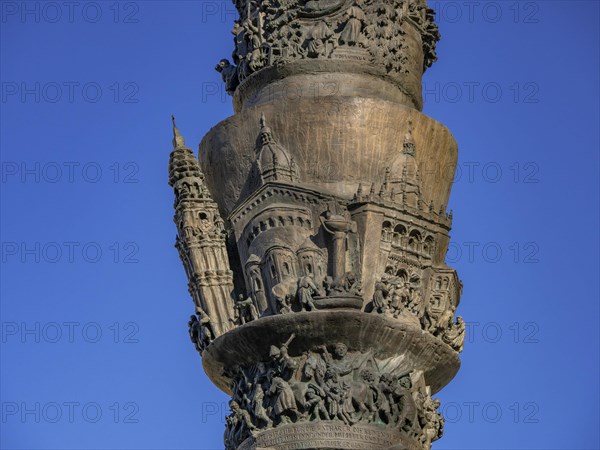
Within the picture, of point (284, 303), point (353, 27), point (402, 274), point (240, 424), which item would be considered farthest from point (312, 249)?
point (353, 27)

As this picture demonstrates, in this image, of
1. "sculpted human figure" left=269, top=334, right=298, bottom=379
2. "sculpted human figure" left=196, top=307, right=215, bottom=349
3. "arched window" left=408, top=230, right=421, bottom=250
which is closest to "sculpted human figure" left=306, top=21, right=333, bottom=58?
"arched window" left=408, top=230, right=421, bottom=250

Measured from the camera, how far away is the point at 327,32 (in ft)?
121

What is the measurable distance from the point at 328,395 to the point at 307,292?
1.83m

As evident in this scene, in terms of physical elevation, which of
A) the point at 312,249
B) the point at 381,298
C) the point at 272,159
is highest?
the point at 272,159

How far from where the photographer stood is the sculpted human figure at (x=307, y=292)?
33844 mm

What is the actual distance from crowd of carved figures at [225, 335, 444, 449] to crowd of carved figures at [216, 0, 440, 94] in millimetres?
6040

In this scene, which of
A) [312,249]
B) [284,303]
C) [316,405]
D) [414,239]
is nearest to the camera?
[316,405]

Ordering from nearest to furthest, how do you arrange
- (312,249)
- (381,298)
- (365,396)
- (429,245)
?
(365,396)
(381,298)
(312,249)
(429,245)

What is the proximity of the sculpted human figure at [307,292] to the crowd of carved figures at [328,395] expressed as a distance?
615 mm

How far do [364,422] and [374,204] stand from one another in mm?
3965

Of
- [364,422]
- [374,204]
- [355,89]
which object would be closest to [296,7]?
[355,89]

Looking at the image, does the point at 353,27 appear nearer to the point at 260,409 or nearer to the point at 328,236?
the point at 328,236

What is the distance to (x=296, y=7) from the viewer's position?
37219 mm

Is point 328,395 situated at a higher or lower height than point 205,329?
lower
